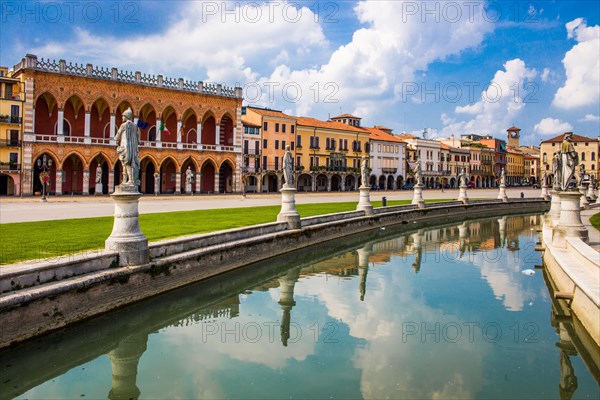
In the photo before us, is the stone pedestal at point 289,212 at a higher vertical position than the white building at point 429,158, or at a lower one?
lower

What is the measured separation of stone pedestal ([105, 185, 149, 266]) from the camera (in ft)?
35.7

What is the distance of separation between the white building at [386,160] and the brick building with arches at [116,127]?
94.5 ft

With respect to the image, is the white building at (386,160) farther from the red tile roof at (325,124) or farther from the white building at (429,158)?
the white building at (429,158)

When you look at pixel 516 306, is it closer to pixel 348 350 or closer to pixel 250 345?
pixel 348 350

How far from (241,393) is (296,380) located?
3.07 ft

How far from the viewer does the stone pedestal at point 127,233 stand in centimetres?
1088

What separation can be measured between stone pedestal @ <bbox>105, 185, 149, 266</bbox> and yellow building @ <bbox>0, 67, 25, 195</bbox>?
38046mm

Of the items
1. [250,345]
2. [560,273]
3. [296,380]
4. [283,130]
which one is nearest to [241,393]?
[296,380]

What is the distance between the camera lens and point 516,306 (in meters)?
12.1

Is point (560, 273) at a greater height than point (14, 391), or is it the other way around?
point (560, 273)

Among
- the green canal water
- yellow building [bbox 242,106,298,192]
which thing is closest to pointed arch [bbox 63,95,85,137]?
yellow building [bbox 242,106,298,192]

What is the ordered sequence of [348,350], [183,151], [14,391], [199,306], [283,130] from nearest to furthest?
[14,391] → [348,350] → [199,306] → [183,151] → [283,130]

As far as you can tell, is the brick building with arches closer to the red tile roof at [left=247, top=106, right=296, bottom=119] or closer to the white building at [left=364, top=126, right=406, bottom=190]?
the red tile roof at [left=247, top=106, right=296, bottom=119]

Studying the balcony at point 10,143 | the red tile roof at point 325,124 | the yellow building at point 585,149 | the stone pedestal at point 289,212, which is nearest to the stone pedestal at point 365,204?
the stone pedestal at point 289,212
